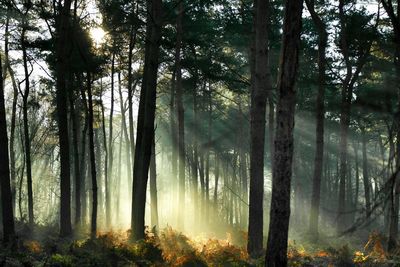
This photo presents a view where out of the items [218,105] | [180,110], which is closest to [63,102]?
[180,110]

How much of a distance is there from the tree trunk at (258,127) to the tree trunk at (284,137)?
4.40 meters

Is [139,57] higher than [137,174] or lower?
higher

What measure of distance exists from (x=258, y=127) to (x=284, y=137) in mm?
4596

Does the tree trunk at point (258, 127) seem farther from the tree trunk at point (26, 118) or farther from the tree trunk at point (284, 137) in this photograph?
the tree trunk at point (26, 118)

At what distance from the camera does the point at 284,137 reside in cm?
678

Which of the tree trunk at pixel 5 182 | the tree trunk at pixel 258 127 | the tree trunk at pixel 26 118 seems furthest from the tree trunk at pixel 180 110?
the tree trunk at pixel 5 182

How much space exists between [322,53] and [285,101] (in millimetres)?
11104

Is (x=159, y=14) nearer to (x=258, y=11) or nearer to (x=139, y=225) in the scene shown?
(x=258, y=11)

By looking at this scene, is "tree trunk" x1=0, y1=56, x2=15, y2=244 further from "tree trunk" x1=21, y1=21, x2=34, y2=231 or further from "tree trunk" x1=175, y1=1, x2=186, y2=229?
"tree trunk" x1=175, y1=1, x2=186, y2=229

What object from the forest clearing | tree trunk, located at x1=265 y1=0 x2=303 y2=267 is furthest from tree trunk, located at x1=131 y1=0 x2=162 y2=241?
tree trunk, located at x1=265 y1=0 x2=303 y2=267

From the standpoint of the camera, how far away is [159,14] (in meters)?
12.2

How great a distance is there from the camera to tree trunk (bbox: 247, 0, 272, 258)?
1120 centimetres

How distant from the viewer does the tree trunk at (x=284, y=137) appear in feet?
21.7

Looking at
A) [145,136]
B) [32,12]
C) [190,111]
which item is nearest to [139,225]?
[145,136]
